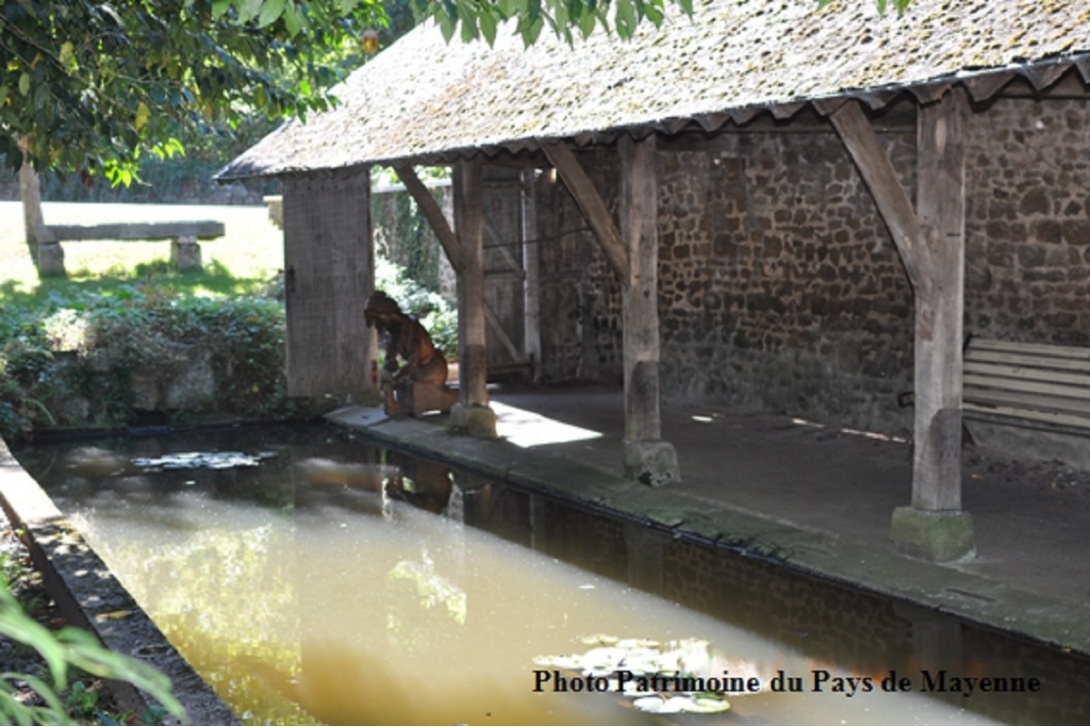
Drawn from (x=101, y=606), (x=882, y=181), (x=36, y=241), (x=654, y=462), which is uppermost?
(x=882, y=181)

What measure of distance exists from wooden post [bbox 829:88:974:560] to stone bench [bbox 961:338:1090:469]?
4.87 ft

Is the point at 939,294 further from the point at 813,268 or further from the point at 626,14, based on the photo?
the point at 813,268

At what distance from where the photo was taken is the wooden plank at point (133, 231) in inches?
787

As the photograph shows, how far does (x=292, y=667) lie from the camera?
6.19 meters

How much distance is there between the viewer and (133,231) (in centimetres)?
2041

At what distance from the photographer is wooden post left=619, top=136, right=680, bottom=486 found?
A: 919 centimetres

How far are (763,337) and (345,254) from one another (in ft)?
14.9

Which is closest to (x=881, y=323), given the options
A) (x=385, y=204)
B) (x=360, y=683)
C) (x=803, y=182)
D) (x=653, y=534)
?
(x=803, y=182)

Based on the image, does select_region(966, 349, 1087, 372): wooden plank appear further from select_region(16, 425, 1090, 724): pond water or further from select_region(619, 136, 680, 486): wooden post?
select_region(16, 425, 1090, 724): pond water

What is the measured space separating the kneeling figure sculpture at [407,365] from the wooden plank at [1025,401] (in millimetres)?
5425

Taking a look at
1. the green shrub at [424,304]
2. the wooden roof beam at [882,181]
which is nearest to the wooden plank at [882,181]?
the wooden roof beam at [882,181]

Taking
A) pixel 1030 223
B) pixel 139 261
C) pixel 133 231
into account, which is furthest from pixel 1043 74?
pixel 133 231

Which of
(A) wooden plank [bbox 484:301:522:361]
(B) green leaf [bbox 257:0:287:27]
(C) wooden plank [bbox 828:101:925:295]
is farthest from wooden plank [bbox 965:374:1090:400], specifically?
(B) green leaf [bbox 257:0:287:27]

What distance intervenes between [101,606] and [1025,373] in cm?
639
